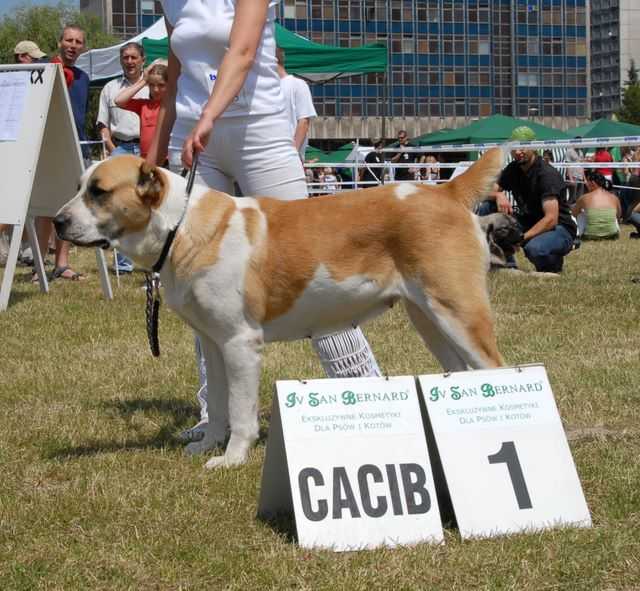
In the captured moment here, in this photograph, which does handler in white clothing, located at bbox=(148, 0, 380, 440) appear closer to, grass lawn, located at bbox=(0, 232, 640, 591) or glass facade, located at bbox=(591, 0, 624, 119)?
grass lawn, located at bbox=(0, 232, 640, 591)

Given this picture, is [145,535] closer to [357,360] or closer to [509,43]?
[357,360]

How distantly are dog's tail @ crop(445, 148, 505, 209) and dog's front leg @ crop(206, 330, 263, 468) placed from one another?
888 millimetres

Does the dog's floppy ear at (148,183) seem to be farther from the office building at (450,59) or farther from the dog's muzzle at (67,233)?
the office building at (450,59)

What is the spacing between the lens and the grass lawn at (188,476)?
299cm

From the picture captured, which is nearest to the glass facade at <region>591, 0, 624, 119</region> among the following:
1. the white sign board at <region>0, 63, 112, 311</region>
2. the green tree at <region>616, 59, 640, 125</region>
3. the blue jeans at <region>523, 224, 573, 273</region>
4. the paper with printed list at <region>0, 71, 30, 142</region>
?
the green tree at <region>616, 59, 640, 125</region>

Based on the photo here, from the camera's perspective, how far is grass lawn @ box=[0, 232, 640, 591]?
2.99 m

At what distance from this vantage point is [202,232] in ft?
12.7

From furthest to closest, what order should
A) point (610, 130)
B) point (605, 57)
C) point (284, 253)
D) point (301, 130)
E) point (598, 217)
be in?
point (605, 57)
point (610, 130)
point (598, 217)
point (301, 130)
point (284, 253)

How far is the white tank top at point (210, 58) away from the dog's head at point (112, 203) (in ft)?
1.90

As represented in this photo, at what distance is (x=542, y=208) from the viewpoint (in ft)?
34.2

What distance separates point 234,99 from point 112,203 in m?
0.68

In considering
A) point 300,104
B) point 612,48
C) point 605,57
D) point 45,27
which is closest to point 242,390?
point 300,104

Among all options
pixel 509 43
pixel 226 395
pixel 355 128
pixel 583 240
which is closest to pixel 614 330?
pixel 226 395

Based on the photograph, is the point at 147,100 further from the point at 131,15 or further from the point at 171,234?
the point at 131,15
